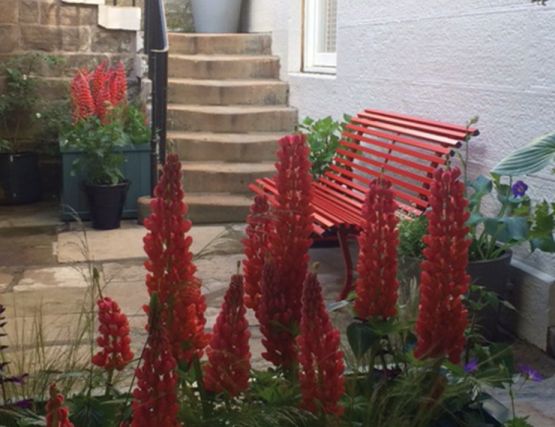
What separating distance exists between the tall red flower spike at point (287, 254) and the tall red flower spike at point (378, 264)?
97mm

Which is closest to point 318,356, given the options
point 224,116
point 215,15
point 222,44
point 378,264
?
point 378,264

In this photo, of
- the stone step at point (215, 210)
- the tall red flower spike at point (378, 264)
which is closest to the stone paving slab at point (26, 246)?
the stone step at point (215, 210)

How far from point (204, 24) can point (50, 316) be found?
16.1ft

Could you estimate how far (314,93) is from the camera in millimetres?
6859

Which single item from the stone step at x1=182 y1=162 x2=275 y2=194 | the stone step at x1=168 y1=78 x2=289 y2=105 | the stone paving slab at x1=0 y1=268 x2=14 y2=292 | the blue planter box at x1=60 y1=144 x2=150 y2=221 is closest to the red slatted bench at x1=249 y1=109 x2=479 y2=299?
the stone step at x1=182 y1=162 x2=275 y2=194

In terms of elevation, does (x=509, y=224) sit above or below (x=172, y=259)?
below

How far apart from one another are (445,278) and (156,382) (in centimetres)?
52

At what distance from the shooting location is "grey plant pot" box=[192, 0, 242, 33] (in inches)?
336

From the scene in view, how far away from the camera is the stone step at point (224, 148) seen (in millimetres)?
6840

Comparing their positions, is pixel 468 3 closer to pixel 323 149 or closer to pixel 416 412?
pixel 323 149

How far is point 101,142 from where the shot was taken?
19.9 ft

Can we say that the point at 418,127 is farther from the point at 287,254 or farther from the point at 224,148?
the point at 287,254

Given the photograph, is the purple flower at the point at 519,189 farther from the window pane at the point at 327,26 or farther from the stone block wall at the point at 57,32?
the stone block wall at the point at 57,32

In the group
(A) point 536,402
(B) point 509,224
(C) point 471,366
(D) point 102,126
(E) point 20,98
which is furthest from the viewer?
(E) point 20,98
